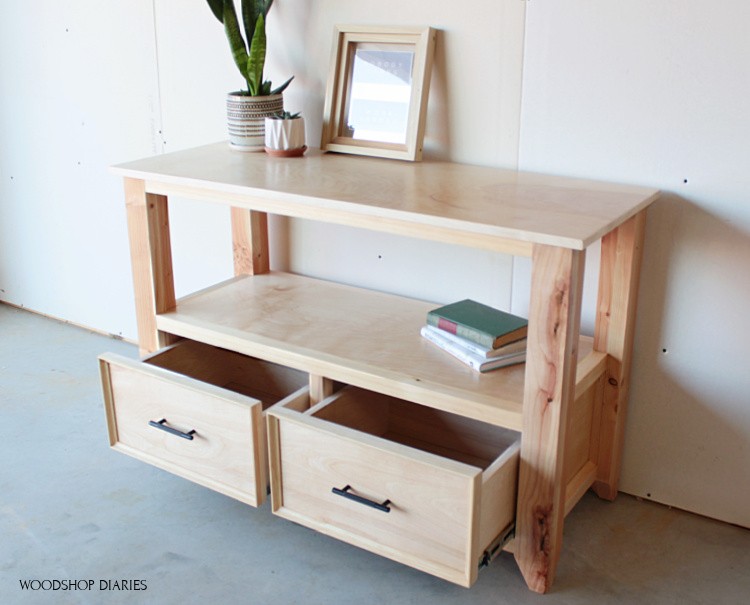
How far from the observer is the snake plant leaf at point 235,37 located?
72.9 inches

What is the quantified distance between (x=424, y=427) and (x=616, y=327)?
437 millimetres

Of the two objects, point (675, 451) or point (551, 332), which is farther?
point (675, 451)

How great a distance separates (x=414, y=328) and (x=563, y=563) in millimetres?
535

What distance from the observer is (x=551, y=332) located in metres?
1.37

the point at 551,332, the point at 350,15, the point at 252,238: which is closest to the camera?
the point at 551,332

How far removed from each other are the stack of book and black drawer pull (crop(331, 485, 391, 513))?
A: 310 millimetres

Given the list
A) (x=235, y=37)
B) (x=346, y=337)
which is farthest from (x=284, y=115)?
(x=346, y=337)

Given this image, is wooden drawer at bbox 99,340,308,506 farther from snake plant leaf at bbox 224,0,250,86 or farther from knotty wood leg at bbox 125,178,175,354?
snake plant leaf at bbox 224,0,250,86

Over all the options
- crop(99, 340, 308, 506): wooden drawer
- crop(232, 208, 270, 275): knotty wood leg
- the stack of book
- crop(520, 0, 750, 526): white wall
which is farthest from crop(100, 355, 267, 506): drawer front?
crop(520, 0, 750, 526): white wall

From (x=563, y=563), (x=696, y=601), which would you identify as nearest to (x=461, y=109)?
(x=563, y=563)

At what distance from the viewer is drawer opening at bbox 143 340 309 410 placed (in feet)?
6.24

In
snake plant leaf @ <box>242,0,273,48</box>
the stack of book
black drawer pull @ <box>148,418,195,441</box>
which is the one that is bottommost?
black drawer pull @ <box>148,418,195,441</box>

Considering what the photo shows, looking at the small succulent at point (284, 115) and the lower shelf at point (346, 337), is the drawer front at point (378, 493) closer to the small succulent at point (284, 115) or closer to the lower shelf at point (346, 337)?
the lower shelf at point (346, 337)

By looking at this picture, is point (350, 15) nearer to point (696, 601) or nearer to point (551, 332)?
point (551, 332)
